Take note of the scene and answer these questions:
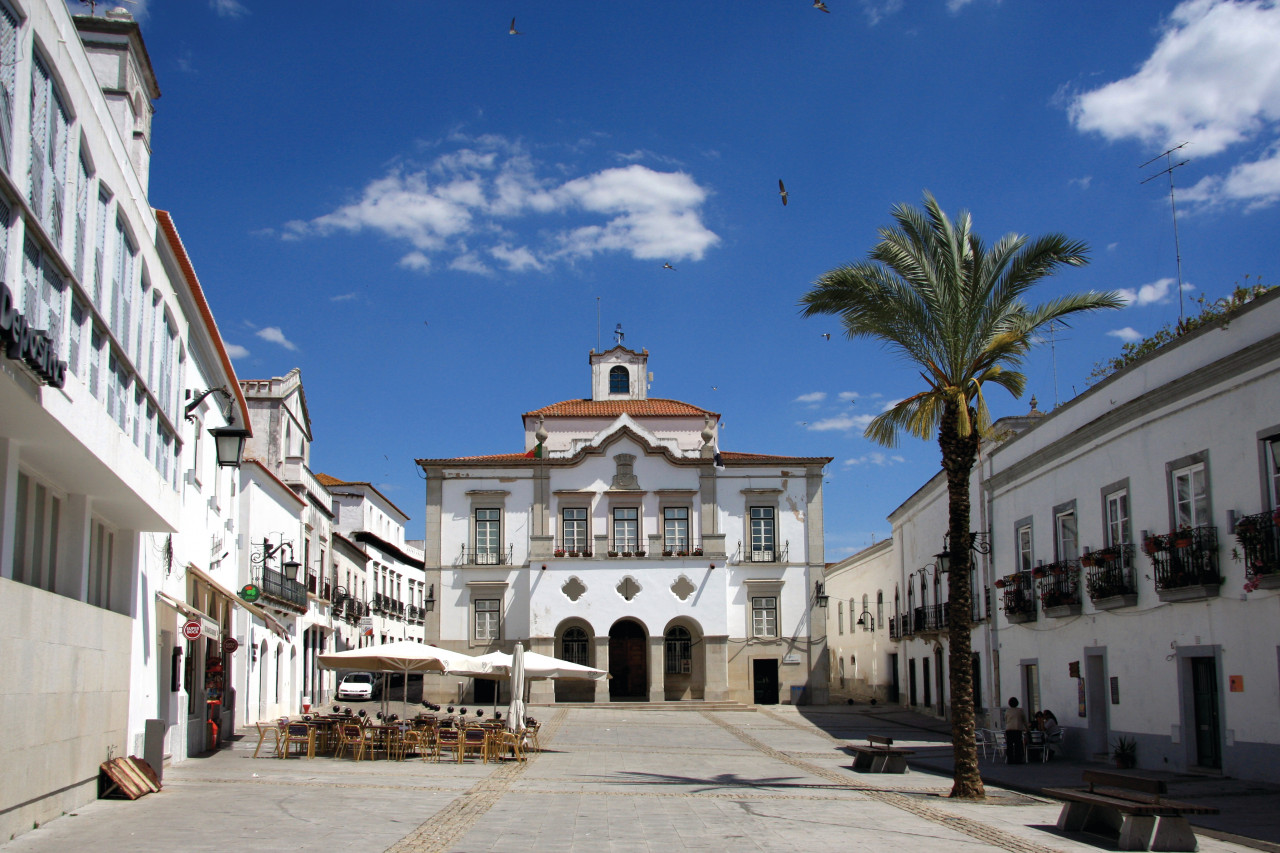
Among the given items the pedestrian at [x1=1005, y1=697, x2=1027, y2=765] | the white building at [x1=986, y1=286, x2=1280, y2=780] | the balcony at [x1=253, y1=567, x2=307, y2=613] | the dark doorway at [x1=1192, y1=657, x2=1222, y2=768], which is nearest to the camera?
the white building at [x1=986, y1=286, x2=1280, y2=780]

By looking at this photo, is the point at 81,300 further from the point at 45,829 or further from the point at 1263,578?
the point at 1263,578

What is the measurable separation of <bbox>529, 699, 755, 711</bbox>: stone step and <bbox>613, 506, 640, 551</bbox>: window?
5721mm

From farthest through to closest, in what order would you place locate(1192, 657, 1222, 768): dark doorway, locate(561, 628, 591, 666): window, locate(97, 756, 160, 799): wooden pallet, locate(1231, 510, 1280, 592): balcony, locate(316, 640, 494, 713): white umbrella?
1. locate(561, 628, 591, 666): window
2. locate(316, 640, 494, 713): white umbrella
3. locate(1192, 657, 1222, 768): dark doorway
4. locate(1231, 510, 1280, 592): balcony
5. locate(97, 756, 160, 799): wooden pallet

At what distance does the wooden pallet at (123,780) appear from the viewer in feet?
47.1

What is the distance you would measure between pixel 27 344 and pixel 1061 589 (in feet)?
66.4

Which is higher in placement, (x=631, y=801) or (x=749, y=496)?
(x=749, y=496)

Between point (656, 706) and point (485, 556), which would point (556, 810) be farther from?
point (485, 556)

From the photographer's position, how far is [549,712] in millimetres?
37438

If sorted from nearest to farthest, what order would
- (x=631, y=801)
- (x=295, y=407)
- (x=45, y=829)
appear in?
(x=45, y=829), (x=631, y=801), (x=295, y=407)

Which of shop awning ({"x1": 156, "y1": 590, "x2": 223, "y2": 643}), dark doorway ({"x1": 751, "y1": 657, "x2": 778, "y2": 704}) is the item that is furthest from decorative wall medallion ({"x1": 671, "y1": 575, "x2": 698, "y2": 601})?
shop awning ({"x1": 156, "y1": 590, "x2": 223, "y2": 643})

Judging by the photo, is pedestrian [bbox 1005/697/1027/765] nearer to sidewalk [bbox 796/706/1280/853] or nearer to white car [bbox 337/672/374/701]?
sidewalk [bbox 796/706/1280/853]

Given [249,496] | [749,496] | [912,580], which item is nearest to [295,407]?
[249,496]

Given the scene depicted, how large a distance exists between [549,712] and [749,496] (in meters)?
11.3

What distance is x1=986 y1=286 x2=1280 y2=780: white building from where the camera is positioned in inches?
651
